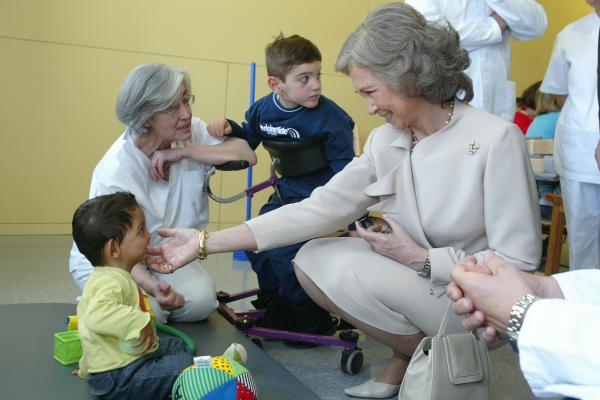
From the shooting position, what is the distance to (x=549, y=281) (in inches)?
54.9

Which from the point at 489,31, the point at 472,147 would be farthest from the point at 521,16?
the point at 472,147

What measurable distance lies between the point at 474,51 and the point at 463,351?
172cm

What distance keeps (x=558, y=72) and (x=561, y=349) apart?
2641mm

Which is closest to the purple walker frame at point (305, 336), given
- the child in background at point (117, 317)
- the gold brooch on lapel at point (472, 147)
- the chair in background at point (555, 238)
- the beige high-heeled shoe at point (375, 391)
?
the beige high-heeled shoe at point (375, 391)

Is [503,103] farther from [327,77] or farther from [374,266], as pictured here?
[327,77]

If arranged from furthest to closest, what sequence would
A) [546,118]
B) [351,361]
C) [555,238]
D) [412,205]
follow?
[546,118] → [555,238] → [351,361] → [412,205]

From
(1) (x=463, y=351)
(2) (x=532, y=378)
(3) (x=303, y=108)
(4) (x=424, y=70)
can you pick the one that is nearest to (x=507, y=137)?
(4) (x=424, y=70)

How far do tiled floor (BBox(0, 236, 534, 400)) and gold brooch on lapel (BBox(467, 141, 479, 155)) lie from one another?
892 mm

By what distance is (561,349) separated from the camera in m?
1.00

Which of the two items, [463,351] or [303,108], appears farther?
[303,108]

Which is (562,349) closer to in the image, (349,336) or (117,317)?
(117,317)

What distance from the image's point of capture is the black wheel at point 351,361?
7.48 feet

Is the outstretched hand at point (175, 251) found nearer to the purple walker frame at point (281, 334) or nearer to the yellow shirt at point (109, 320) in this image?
the yellow shirt at point (109, 320)

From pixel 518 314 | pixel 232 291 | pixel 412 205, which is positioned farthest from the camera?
pixel 232 291
